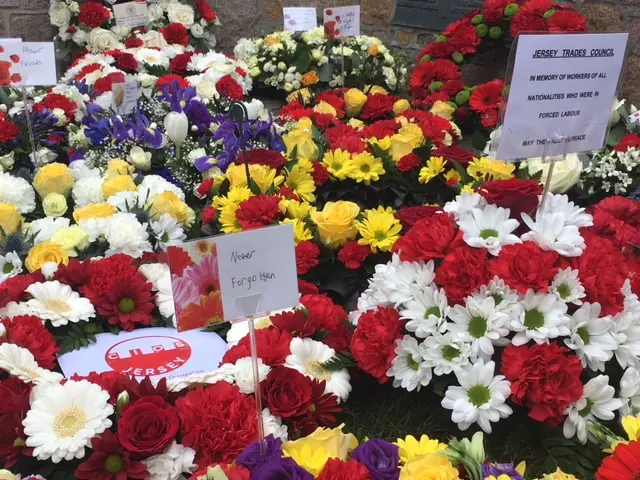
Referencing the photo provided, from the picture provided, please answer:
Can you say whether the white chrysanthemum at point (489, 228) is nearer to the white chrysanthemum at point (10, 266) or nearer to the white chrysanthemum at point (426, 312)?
the white chrysanthemum at point (426, 312)

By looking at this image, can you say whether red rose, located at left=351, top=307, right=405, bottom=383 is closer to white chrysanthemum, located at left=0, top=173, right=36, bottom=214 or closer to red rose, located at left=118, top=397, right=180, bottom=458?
red rose, located at left=118, top=397, right=180, bottom=458

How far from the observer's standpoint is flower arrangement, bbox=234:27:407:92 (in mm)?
3908

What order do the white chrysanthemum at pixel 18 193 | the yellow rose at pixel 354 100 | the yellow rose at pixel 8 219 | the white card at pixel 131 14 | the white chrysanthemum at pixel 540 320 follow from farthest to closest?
the white card at pixel 131 14, the yellow rose at pixel 354 100, the white chrysanthemum at pixel 18 193, the yellow rose at pixel 8 219, the white chrysanthemum at pixel 540 320

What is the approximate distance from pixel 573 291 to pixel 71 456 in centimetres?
88

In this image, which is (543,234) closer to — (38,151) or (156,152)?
(156,152)

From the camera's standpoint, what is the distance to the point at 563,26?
3.04m

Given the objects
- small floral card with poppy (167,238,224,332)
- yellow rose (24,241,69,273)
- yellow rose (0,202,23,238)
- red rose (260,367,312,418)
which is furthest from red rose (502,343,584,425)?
yellow rose (0,202,23,238)

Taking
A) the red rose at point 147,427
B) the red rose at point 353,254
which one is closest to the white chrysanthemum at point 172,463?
the red rose at point 147,427

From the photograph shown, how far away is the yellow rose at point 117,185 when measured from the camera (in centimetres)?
191

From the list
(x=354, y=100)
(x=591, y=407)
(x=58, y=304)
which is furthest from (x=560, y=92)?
(x=354, y=100)

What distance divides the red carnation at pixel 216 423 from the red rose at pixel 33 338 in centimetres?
35

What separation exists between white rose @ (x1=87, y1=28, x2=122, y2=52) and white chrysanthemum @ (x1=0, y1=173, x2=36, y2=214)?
2.38 m

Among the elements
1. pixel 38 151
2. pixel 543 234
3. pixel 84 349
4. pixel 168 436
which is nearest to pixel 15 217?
pixel 84 349

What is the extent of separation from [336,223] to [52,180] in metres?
0.90
